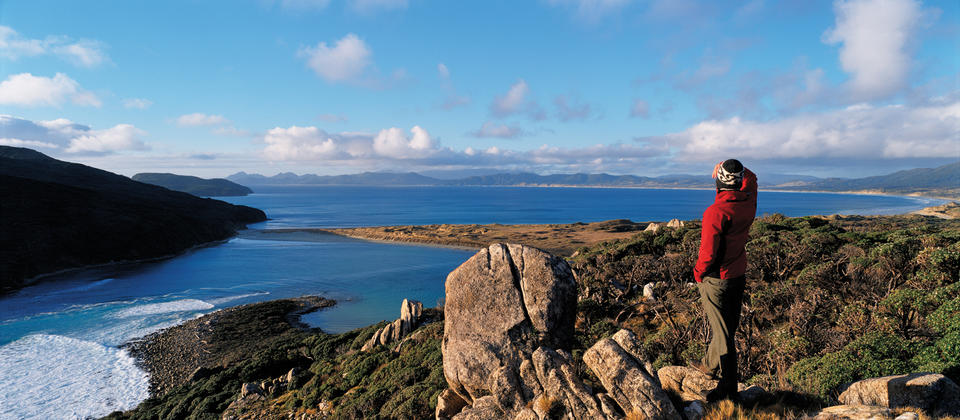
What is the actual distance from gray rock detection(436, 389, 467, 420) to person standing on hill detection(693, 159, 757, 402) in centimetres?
526

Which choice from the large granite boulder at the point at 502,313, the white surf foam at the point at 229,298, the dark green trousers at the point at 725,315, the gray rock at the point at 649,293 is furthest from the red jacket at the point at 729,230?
the white surf foam at the point at 229,298

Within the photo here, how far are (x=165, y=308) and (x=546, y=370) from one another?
46286mm

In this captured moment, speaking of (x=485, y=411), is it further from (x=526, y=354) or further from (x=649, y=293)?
(x=649, y=293)

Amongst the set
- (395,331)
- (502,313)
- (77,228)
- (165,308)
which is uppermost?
(502,313)

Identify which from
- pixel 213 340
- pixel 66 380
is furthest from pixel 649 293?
pixel 66 380

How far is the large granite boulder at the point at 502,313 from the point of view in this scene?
900 centimetres

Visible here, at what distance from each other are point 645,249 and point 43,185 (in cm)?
10391

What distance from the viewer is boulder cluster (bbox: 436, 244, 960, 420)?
230 inches

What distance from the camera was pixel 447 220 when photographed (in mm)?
125750

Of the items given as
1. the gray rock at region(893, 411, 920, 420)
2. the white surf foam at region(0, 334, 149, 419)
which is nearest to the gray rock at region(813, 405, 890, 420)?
the gray rock at region(893, 411, 920, 420)

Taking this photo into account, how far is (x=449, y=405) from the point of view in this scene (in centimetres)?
915

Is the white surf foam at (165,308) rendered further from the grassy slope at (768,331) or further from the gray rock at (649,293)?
the gray rock at (649,293)

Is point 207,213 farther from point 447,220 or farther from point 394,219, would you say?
point 447,220

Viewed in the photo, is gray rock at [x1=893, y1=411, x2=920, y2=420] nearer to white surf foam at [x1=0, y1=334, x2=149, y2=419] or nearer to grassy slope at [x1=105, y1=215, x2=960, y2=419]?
grassy slope at [x1=105, y1=215, x2=960, y2=419]
